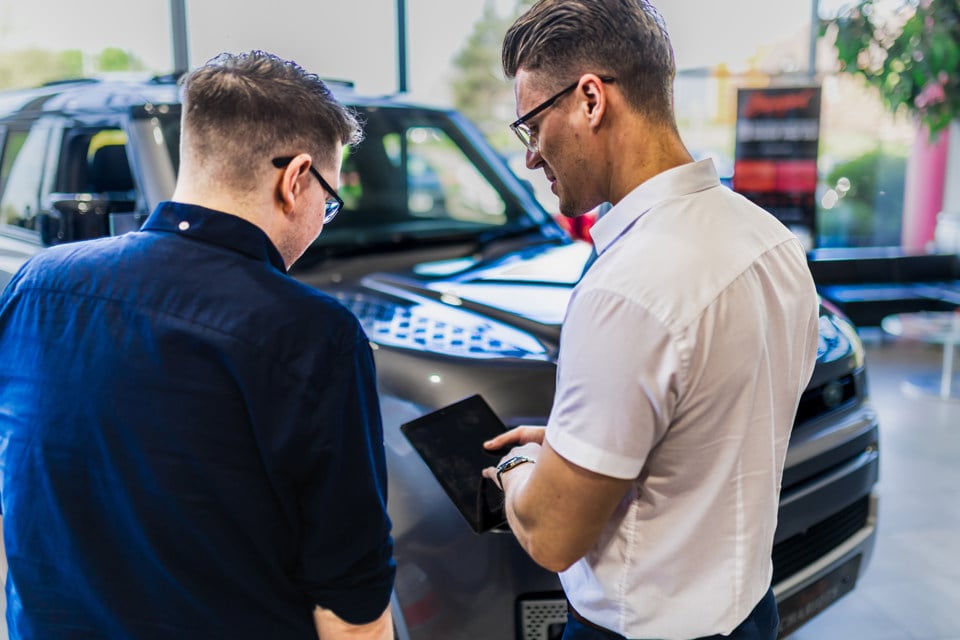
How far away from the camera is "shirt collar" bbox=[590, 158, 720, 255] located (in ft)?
3.64

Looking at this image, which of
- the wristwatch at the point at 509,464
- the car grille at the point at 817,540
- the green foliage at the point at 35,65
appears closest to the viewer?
the wristwatch at the point at 509,464

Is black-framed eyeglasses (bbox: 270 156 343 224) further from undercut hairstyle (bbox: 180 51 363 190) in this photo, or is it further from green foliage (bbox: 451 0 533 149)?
green foliage (bbox: 451 0 533 149)

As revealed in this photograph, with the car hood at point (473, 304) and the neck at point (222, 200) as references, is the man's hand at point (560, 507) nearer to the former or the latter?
the neck at point (222, 200)

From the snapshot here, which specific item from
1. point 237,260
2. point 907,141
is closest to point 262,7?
point 237,260

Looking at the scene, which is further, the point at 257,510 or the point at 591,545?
the point at 591,545

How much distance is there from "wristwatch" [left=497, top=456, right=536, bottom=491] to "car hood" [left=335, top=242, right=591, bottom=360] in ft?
2.25

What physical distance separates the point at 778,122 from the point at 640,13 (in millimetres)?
6944

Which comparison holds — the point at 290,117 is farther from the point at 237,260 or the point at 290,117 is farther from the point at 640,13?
the point at 640,13

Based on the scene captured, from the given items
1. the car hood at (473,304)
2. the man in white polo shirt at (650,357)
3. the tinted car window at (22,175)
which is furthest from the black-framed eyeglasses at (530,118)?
the tinted car window at (22,175)

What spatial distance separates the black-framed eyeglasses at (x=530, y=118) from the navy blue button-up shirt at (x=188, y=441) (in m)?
0.40

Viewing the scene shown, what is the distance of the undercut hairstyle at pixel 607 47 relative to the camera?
3.60ft

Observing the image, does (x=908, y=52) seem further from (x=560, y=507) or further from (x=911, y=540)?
(x=560, y=507)

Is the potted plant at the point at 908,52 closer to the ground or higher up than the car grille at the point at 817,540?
higher up

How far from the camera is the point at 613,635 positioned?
120 centimetres
